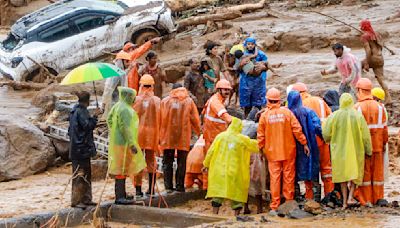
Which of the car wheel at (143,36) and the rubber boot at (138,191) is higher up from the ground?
the car wheel at (143,36)

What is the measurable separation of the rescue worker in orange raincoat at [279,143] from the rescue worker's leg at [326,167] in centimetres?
44

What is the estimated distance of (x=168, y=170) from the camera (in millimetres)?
13992

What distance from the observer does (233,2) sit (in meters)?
31.7

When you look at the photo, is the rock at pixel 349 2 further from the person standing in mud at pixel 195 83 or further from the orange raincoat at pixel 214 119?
the orange raincoat at pixel 214 119

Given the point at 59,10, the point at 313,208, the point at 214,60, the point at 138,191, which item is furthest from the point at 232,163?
the point at 59,10

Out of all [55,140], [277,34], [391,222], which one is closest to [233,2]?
[277,34]

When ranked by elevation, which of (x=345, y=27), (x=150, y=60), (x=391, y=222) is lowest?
(x=391, y=222)

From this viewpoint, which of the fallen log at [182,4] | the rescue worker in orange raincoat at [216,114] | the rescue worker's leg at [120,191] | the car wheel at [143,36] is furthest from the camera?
the fallen log at [182,4]

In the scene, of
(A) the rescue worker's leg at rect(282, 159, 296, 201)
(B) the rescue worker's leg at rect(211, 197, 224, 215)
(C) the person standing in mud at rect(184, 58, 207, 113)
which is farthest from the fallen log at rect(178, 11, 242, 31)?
(A) the rescue worker's leg at rect(282, 159, 296, 201)

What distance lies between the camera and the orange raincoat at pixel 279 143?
1244 centimetres

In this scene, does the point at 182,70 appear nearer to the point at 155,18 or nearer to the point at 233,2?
the point at 155,18

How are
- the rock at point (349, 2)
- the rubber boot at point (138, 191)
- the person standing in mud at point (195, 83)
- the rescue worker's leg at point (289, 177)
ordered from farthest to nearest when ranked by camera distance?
the rock at point (349, 2) → the person standing in mud at point (195, 83) → the rubber boot at point (138, 191) → the rescue worker's leg at point (289, 177)

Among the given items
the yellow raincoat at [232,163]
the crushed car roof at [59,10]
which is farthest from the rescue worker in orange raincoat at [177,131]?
the crushed car roof at [59,10]

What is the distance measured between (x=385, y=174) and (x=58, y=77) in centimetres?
1123
